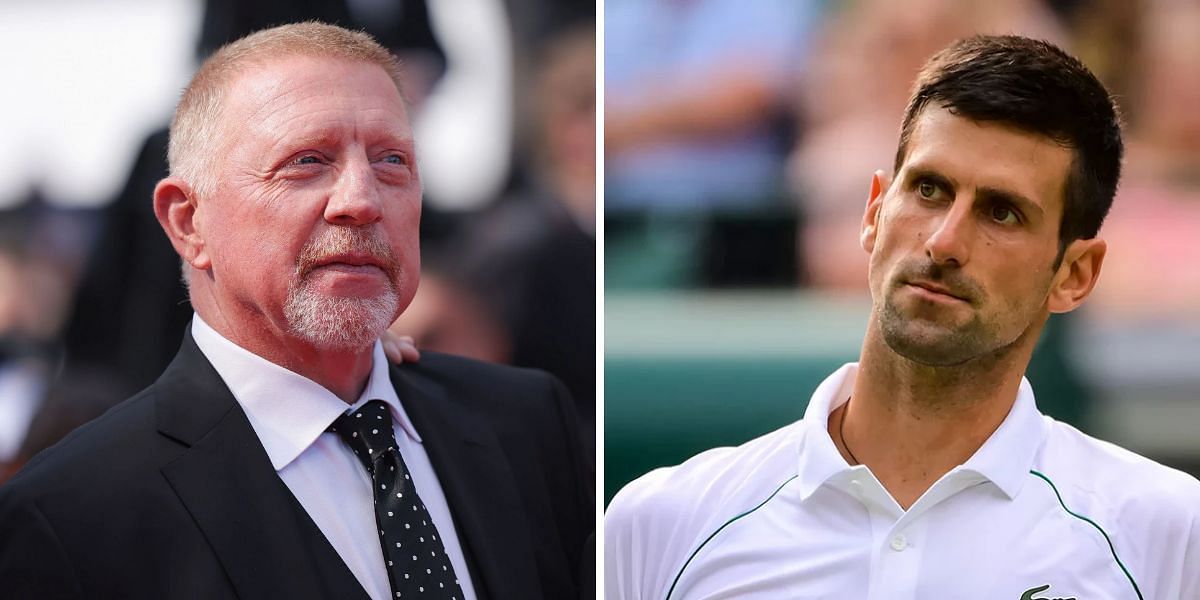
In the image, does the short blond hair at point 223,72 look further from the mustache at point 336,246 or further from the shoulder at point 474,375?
the shoulder at point 474,375

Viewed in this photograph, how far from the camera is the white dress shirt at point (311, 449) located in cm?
200

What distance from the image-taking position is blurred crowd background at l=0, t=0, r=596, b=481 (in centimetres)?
226

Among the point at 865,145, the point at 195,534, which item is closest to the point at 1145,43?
the point at 865,145

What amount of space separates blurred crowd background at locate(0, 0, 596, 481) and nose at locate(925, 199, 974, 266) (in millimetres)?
679

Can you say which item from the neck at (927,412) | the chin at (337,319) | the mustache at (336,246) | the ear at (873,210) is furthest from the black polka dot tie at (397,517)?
the ear at (873,210)

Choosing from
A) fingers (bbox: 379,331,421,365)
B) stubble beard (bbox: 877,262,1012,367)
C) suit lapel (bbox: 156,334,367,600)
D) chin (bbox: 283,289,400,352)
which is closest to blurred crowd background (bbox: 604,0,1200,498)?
stubble beard (bbox: 877,262,1012,367)

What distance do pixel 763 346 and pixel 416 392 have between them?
0.62m

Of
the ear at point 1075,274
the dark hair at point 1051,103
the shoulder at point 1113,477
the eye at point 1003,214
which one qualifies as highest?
the dark hair at point 1051,103

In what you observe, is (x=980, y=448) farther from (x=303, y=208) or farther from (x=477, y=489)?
(x=303, y=208)

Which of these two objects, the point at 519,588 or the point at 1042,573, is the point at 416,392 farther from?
the point at 1042,573

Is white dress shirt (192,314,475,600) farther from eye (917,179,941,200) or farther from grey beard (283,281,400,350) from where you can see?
eye (917,179,941,200)

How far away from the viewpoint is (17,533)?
1857mm

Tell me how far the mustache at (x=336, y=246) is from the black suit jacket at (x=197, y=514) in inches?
8.9

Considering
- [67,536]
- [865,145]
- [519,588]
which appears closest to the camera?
[67,536]
